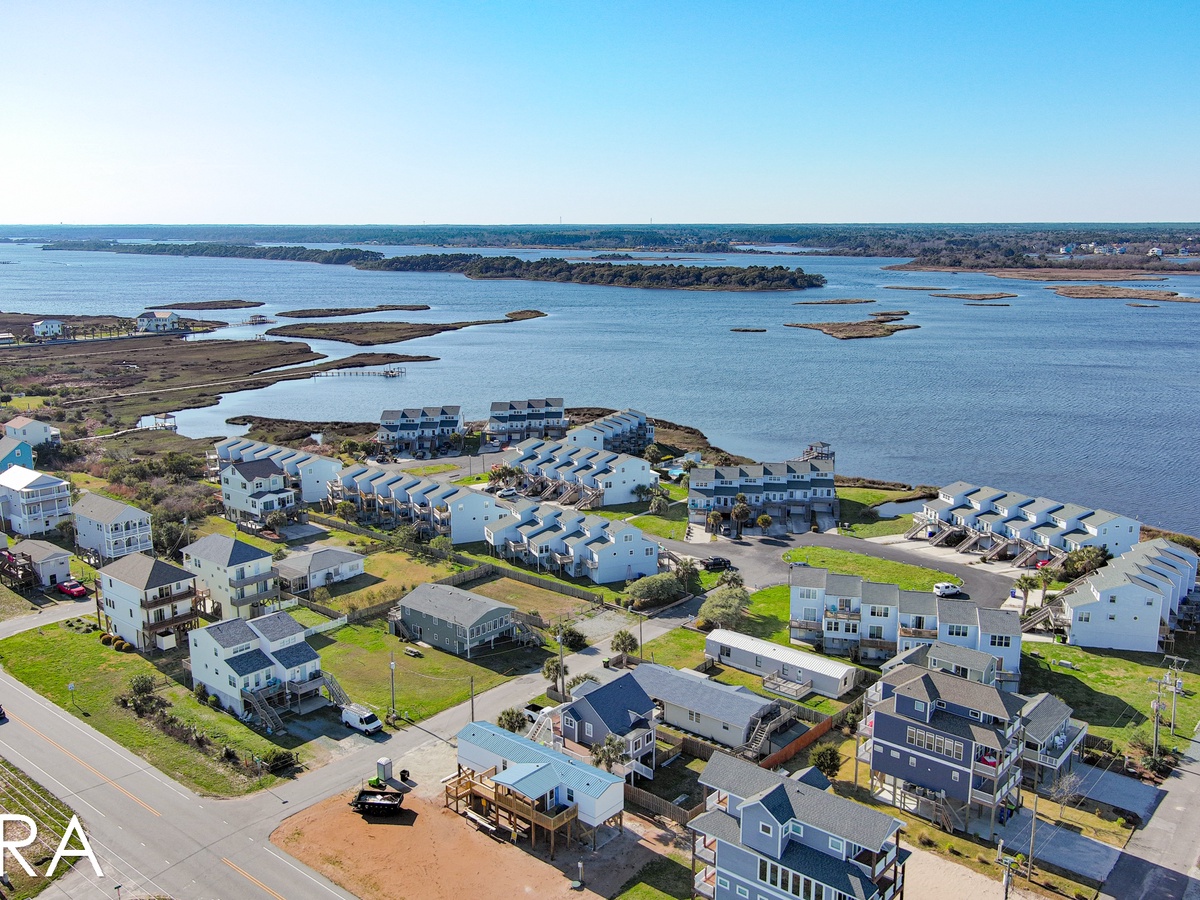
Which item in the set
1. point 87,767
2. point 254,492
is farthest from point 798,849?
point 254,492

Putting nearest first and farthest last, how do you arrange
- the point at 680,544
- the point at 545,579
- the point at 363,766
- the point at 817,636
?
the point at 363,766 → the point at 817,636 → the point at 545,579 → the point at 680,544

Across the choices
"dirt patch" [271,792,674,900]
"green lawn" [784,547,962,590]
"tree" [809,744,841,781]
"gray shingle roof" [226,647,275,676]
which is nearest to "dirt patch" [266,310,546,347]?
"green lawn" [784,547,962,590]

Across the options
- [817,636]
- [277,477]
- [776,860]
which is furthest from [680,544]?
[776,860]

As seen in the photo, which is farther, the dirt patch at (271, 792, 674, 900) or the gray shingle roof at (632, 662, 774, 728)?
the gray shingle roof at (632, 662, 774, 728)

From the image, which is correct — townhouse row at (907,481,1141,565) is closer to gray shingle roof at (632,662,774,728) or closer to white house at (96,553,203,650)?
gray shingle roof at (632,662,774,728)

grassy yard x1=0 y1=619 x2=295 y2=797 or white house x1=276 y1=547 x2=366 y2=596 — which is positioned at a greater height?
white house x1=276 y1=547 x2=366 y2=596

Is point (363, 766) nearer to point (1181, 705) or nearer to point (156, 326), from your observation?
point (1181, 705)

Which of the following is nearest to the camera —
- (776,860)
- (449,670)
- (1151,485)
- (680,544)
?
(776,860)

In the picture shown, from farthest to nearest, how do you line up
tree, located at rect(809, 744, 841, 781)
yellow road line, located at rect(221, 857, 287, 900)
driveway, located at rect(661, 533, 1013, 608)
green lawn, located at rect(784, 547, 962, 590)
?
green lawn, located at rect(784, 547, 962, 590), driveway, located at rect(661, 533, 1013, 608), tree, located at rect(809, 744, 841, 781), yellow road line, located at rect(221, 857, 287, 900)
